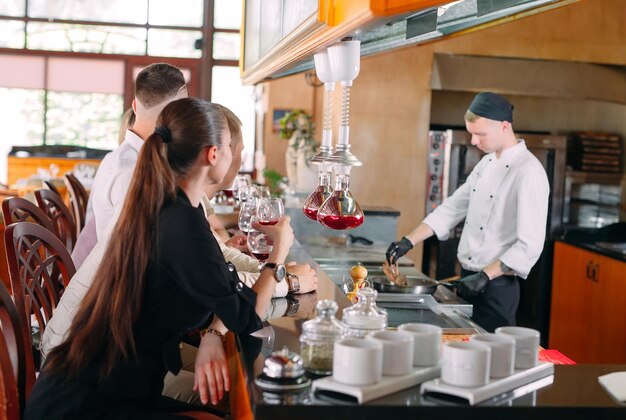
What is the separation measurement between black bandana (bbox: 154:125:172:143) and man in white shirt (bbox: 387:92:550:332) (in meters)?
1.78

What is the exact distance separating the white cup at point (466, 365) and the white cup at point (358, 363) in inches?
5.2

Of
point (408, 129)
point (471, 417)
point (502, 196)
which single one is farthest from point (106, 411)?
point (408, 129)

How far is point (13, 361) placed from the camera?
7.78 feet

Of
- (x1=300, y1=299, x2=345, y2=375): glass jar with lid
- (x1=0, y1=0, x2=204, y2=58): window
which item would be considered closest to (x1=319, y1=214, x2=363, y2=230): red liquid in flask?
(x1=300, y1=299, x2=345, y2=375): glass jar with lid

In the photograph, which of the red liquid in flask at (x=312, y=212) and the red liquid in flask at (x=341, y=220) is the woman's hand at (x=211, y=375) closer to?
the red liquid in flask at (x=341, y=220)

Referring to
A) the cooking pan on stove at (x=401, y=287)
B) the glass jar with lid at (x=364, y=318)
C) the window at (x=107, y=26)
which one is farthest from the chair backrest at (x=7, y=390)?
the window at (x=107, y=26)

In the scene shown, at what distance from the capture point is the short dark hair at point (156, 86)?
3.40 m

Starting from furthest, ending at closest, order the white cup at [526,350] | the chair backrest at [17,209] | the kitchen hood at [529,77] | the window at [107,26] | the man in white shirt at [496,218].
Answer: the window at [107,26] < the kitchen hood at [529,77] < the man in white shirt at [496,218] < the chair backrest at [17,209] < the white cup at [526,350]

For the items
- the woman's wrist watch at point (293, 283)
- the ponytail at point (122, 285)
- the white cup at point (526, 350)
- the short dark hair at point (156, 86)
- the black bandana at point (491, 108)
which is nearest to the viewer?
the white cup at point (526, 350)

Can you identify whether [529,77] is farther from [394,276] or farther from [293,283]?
[293,283]

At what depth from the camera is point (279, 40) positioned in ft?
10.8

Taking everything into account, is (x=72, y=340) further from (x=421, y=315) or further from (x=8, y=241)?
(x=421, y=315)

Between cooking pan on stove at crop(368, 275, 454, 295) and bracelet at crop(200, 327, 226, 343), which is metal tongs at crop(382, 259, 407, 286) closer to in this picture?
cooking pan on stove at crop(368, 275, 454, 295)

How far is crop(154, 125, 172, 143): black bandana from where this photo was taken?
2.26 m
